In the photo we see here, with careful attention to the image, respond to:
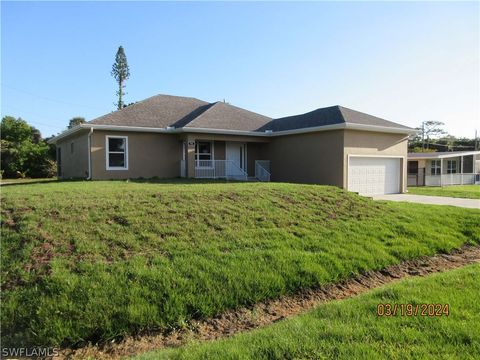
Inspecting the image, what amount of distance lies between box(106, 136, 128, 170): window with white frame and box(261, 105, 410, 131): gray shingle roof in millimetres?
8106

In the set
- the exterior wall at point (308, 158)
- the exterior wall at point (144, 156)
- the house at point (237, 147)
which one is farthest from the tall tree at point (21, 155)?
the exterior wall at point (308, 158)

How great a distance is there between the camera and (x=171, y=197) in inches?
344

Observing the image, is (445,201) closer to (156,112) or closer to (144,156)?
(144,156)

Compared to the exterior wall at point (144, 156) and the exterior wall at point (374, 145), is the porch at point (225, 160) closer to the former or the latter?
the exterior wall at point (144, 156)

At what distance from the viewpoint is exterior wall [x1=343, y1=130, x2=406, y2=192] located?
1633cm

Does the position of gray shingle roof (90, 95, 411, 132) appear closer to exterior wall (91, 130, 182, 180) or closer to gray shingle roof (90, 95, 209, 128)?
gray shingle roof (90, 95, 209, 128)

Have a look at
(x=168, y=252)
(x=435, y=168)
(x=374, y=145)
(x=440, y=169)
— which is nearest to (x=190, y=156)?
(x=374, y=145)

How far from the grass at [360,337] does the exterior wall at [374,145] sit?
12.2 meters

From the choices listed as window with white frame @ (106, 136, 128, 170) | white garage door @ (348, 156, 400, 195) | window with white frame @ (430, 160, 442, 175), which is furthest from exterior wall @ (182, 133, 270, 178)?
window with white frame @ (430, 160, 442, 175)

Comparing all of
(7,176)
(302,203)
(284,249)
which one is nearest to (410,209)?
(302,203)

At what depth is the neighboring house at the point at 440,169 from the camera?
29.0 m

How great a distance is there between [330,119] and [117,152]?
34.8 feet

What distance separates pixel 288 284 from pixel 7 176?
107 ft

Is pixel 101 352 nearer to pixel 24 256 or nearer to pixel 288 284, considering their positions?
pixel 24 256
